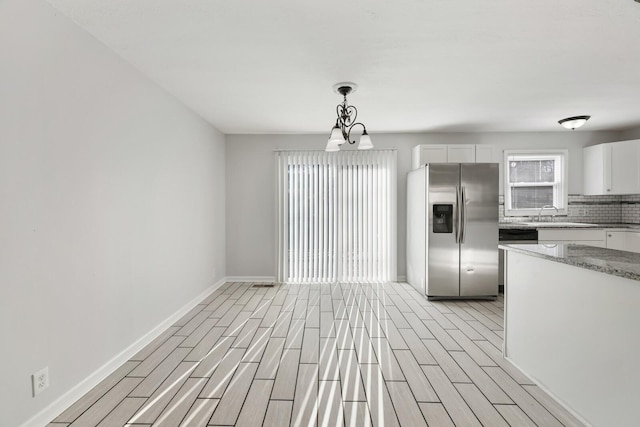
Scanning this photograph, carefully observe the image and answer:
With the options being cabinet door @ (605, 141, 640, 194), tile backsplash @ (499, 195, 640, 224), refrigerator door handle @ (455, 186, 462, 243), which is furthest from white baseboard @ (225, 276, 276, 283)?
cabinet door @ (605, 141, 640, 194)

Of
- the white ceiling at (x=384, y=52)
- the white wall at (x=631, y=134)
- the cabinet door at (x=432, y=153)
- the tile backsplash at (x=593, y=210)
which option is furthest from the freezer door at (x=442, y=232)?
the white wall at (x=631, y=134)

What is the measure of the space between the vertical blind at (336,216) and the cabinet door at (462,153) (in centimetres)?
87

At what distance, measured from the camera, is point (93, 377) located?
2.26 meters

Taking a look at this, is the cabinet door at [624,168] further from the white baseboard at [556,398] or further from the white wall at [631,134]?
the white baseboard at [556,398]

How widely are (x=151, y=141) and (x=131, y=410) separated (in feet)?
7.50

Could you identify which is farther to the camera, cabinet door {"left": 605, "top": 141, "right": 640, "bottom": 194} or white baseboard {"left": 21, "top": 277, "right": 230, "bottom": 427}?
cabinet door {"left": 605, "top": 141, "right": 640, "bottom": 194}

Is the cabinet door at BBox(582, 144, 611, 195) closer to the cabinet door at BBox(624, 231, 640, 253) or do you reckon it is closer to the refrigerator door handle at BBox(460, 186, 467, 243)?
the cabinet door at BBox(624, 231, 640, 253)

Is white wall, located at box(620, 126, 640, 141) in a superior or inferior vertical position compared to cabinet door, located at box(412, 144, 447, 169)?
superior

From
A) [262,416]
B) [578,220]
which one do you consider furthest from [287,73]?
[578,220]

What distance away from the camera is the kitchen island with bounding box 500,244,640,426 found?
1578mm

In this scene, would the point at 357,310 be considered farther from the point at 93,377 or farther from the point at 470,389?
the point at 93,377

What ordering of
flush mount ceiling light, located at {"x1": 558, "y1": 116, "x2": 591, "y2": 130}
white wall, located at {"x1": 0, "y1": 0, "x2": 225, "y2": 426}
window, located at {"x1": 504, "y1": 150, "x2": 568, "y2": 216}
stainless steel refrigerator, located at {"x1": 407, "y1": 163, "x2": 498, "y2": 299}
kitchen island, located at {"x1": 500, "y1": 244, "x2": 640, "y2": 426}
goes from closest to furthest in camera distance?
kitchen island, located at {"x1": 500, "y1": 244, "x2": 640, "y2": 426} → white wall, located at {"x1": 0, "y1": 0, "x2": 225, "y2": 426} → flush mount ceiling light, located at {"x1": 558, "y1": 116, "x2": 591, "y2": 130} → stainless steel refrigerator, located at {"x1": 407, "y1": 163, "x2": 498, "y2": 299} → window, located at {"x1": 504, "y1": 150, "x2": 568, "y2": 216}

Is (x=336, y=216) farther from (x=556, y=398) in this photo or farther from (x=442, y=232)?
(x=556, y=398)

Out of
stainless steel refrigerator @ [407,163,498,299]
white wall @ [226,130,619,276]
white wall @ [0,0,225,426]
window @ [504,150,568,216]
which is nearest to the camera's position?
white wall @ [0,0,225,426]
